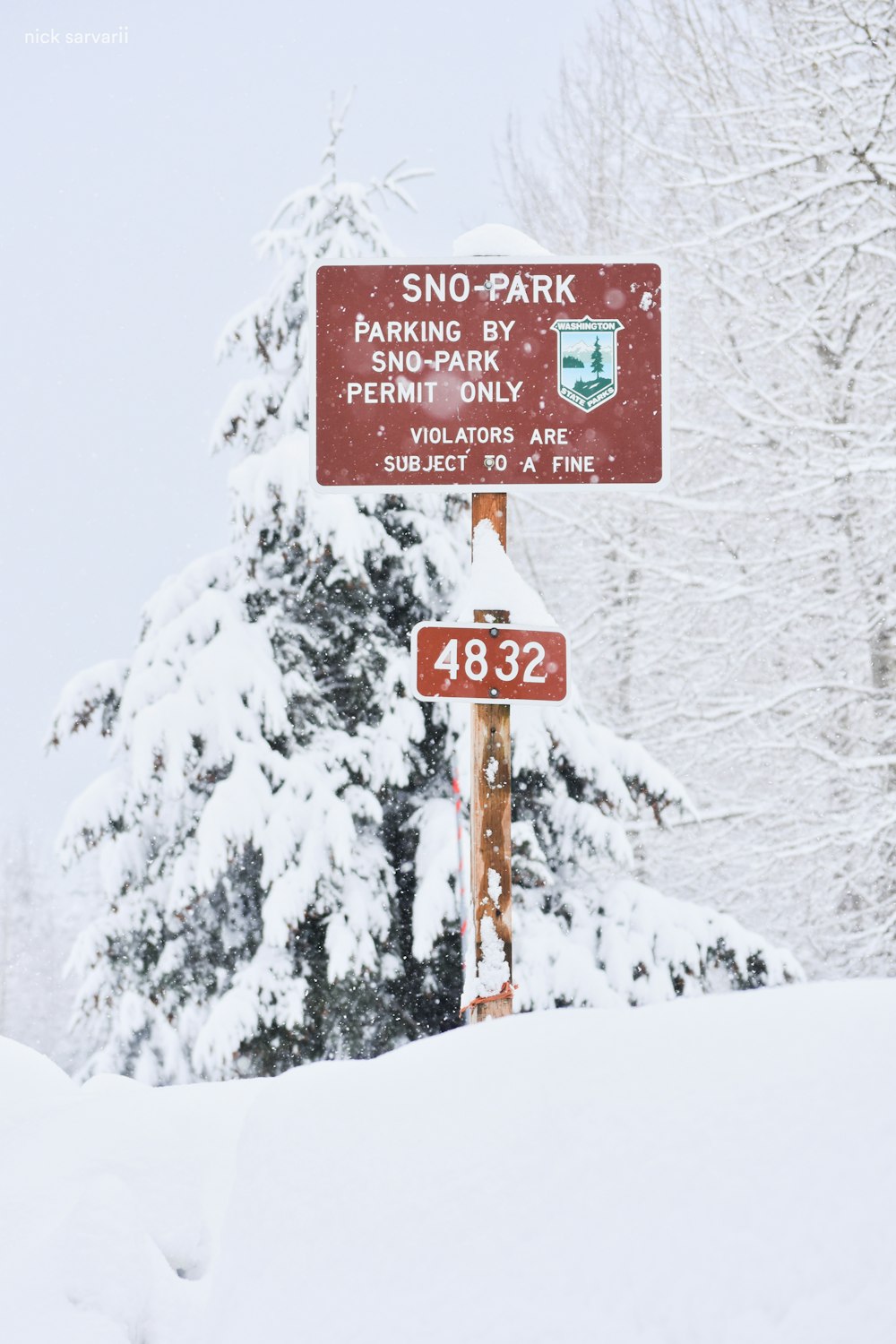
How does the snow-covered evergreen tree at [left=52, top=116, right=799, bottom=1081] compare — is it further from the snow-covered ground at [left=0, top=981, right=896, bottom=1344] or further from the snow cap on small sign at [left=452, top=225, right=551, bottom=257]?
the snow-covered ground at [left=0, top=981, right=896, bottom=1344]

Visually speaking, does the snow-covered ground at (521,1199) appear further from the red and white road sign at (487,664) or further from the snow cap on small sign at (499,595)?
the snow cap on small sign at (499,595)

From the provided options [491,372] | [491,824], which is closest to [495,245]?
[491,372]

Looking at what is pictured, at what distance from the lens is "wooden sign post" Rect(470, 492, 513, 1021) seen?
3236 mm

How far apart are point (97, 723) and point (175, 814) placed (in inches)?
31.3

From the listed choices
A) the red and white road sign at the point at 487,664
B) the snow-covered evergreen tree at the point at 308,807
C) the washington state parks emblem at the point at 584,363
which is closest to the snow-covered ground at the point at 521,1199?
the red and white road sign at the point at 487,664

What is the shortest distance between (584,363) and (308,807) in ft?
10.4

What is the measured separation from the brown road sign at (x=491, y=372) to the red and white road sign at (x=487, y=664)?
1.51 ft

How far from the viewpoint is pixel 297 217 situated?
6840mm

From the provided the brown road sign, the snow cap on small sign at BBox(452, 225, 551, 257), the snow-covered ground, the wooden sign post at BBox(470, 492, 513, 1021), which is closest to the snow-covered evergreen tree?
the wooden sign post at BBox(470, 492, 513, 1021)

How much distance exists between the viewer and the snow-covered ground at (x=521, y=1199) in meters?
1.45

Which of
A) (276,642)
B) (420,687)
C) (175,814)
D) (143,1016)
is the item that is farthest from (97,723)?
(420,687)

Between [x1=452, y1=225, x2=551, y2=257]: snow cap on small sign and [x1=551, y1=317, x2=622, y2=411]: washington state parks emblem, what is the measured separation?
0.25 m

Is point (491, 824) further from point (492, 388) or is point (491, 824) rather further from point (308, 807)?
point (308, 807)

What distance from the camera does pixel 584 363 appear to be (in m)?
3.23
